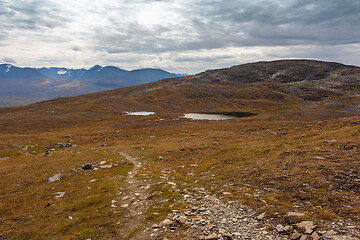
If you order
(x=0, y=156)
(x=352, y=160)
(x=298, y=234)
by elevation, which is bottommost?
(x=0, y=156)

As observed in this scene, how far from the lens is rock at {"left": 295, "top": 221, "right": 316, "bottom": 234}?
897 cm

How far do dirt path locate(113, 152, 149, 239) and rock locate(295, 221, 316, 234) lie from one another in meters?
8.29

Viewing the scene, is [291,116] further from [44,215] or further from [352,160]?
[44,215]

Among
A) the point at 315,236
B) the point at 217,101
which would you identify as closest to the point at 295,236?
the point at 315,236

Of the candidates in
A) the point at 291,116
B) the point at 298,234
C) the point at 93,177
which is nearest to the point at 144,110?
the point at 291,116

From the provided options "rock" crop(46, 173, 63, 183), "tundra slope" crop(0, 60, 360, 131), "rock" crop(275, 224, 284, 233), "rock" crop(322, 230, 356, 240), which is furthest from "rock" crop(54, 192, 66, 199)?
"tundra slope" crop(0, 60, 360, 131)

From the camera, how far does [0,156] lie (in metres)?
36.6

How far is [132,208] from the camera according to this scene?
14.5 metres

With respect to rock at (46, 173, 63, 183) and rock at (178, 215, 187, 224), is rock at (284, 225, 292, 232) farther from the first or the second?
rock at (46, 173, 63, 183)

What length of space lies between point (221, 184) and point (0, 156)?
43.9 metres

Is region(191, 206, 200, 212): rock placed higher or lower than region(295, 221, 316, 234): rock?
lower

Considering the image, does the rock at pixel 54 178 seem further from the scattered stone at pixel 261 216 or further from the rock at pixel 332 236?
the rock at pixel 332 236

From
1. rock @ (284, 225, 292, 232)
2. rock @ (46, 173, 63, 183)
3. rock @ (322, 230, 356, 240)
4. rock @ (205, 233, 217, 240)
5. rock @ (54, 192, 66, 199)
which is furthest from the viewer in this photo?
rock @ (46, 173, 63, 183)

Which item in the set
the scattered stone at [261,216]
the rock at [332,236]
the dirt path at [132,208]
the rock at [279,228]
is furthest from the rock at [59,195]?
the rock at [332,236]
